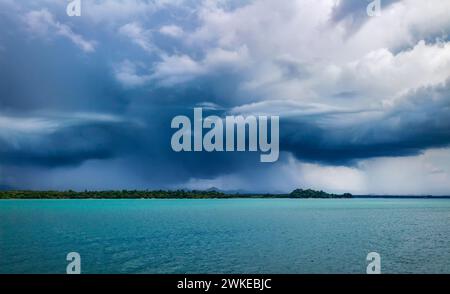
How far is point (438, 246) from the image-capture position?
29.5 meters

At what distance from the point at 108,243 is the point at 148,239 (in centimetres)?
415

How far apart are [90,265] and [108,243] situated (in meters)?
9.33

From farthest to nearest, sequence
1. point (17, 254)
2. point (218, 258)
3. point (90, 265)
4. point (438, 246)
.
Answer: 1. point (438, 246)
2. point (17, 254)
3. point (218, 258)
4. point (90, 265)
